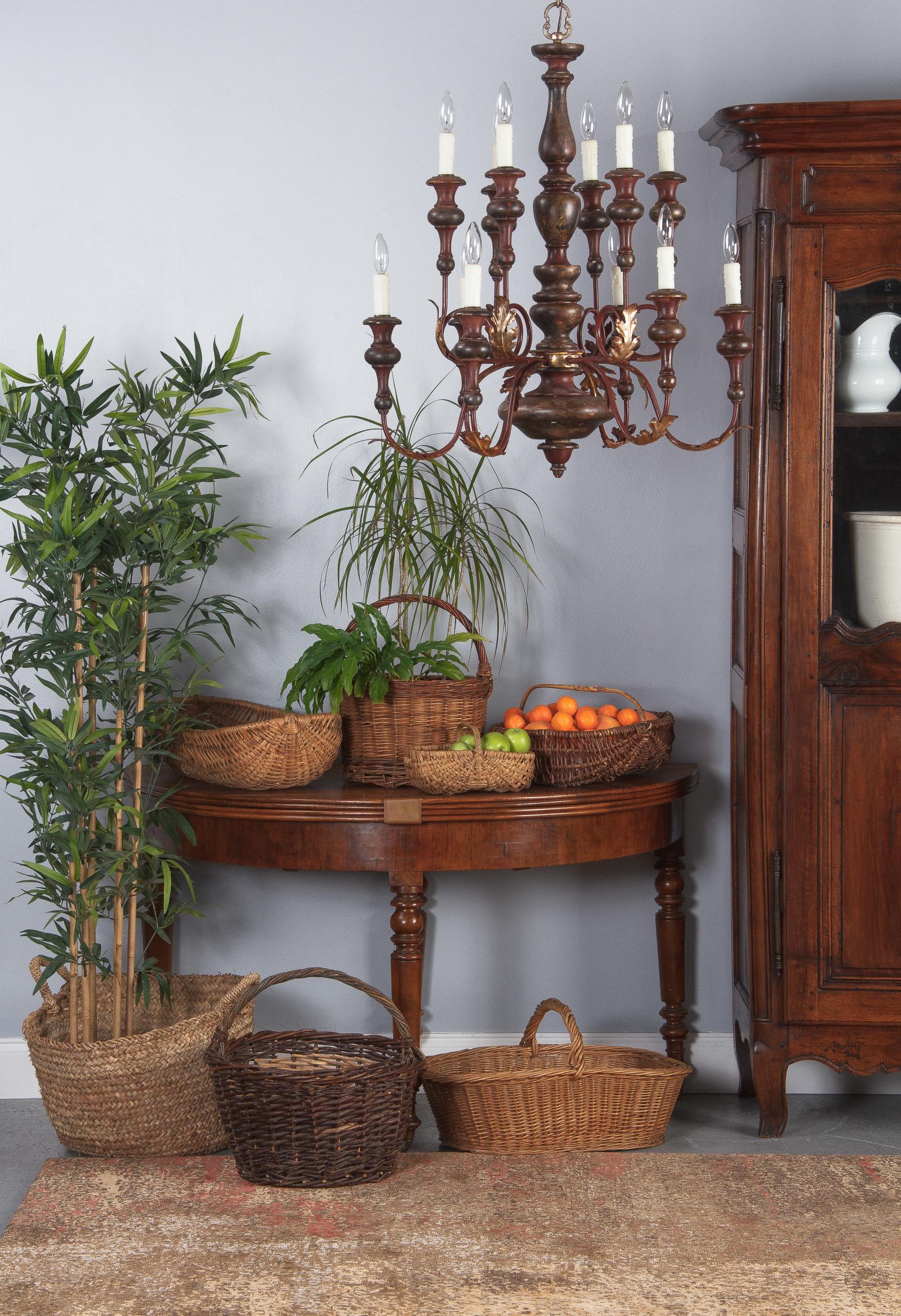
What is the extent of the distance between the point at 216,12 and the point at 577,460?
4.59 feet

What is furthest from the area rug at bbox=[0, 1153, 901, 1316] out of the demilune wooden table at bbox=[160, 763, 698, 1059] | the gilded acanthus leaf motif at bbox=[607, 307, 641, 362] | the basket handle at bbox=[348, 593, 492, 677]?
the gilded acanthus leaf motif at bbox=[607, 307, 641, 362]

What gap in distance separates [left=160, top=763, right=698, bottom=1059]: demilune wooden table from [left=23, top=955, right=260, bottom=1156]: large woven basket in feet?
1.26

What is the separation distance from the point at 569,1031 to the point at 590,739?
0.63 meters

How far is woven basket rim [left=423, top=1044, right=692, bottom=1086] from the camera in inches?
108

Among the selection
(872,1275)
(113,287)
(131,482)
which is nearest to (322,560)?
(131,482)

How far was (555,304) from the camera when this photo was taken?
5.82ft

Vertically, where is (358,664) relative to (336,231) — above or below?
below

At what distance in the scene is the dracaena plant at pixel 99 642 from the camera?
274 cm

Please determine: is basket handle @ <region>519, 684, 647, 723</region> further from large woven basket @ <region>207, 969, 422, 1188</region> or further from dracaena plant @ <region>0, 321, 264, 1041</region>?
large woven basket @ <region>207, 969, 422, 1188</region>

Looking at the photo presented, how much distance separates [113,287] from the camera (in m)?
3.24

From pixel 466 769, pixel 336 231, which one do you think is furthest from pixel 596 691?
pixel 336 231

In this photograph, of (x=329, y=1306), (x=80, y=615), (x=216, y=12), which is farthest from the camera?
(x=216, y=12)

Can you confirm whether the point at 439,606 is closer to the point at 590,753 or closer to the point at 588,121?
the point at 590,753

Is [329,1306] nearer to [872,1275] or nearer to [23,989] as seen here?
[872,1275]
